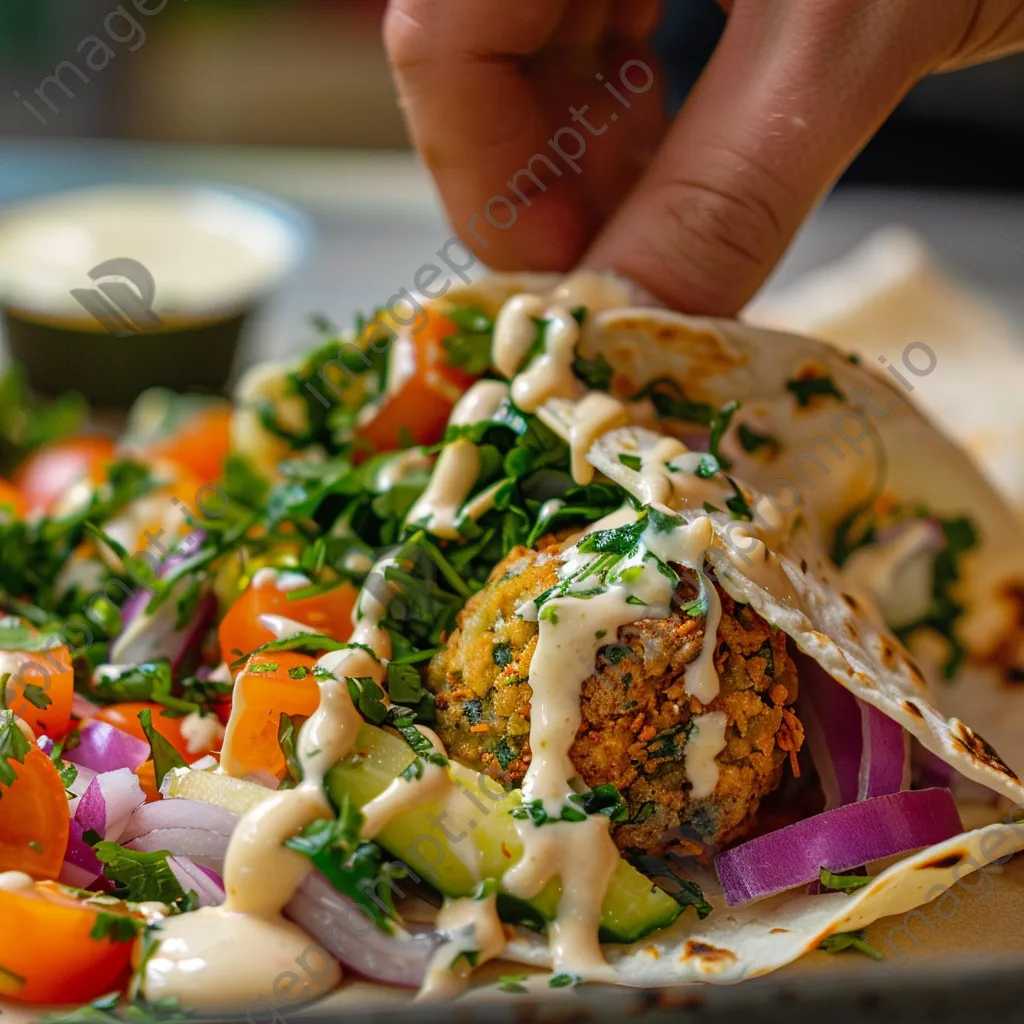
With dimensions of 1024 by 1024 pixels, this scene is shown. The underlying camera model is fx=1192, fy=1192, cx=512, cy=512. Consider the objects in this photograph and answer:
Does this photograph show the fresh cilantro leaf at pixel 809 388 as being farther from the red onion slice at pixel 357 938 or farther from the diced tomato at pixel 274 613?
the red onion slice at pixel 357 938

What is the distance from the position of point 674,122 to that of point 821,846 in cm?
152

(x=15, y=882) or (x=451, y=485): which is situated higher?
(x=451, y=485)

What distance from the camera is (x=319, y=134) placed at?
349 inches

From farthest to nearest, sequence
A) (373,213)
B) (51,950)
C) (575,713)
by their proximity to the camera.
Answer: (373,213), (575,713), (51,950)

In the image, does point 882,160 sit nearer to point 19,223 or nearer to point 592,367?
point 19,223

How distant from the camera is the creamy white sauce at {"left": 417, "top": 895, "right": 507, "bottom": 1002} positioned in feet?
5.99

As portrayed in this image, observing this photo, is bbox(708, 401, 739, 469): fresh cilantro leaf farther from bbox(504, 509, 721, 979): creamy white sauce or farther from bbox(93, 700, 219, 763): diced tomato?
bbox(93, 700, 219, 763): diced tomato

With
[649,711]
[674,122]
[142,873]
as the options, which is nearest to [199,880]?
[142,873]

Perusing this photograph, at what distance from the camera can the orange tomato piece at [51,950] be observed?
1.82m

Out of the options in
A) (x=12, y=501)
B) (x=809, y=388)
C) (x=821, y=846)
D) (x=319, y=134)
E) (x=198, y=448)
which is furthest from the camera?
(x=319, y=134)

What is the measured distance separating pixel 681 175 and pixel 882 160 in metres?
5.27

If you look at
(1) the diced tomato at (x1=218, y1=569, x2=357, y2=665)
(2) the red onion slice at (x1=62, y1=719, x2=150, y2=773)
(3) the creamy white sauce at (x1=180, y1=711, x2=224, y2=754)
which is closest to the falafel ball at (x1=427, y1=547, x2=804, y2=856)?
(1) the diced tomato at (x1=218, y1=569, x2=357, y2=665)

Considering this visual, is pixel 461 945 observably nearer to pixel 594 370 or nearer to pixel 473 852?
pixel 473 852

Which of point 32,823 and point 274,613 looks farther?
point 274,613
